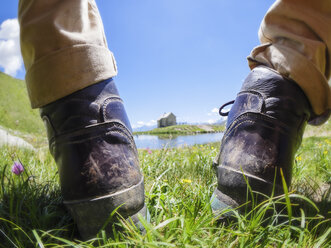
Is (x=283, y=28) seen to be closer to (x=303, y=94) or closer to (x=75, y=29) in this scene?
(x=303, y=94)

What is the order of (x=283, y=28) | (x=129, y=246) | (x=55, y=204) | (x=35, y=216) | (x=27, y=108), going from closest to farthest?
1. (x=129, y=246)
2. (x=35, y=216)
3. (x=55, y=204)
4. (x=283, y=28)
5. (x=27, y=108)

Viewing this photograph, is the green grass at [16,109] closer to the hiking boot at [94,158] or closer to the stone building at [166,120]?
the hiking boot at [94,158]

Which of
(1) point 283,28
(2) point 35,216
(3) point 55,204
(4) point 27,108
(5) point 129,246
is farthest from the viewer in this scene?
(4) point 27,108

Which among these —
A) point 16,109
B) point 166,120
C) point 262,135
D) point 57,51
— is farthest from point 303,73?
point 166,120

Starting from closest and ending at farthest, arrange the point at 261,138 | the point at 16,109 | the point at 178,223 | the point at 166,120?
1. the point at 178,223
2. the point at 261,138
3. the point at 16,109
4. the point at 166,120

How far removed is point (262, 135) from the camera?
121 cm

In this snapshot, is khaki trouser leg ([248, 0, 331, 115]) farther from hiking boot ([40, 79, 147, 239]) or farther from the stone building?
the stone building

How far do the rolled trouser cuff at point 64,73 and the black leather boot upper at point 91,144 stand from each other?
0.04 meters

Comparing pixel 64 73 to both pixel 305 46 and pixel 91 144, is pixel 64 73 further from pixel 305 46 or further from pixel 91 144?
pixel 305 46

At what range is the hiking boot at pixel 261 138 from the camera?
112 centimetres

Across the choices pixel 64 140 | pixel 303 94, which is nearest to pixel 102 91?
pixel 64 140

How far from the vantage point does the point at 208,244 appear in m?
0.87

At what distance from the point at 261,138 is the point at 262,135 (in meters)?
0.02

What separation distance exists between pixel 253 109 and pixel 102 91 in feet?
2.80
